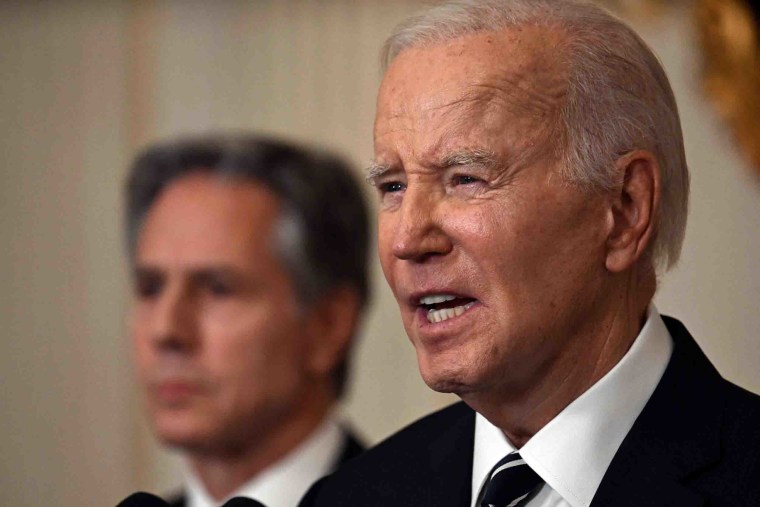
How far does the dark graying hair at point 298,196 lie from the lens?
12.2 ft

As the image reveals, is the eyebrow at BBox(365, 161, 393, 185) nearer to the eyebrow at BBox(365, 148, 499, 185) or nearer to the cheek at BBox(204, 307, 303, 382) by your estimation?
the eyebrow at BBox(365, 148, 499, 185)

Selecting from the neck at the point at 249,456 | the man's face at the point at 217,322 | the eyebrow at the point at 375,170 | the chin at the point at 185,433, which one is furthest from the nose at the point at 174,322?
the eyebrow at the point at 375,170

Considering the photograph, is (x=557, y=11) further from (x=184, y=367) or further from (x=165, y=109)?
(x=165, y=109)

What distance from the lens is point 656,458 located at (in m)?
2.01

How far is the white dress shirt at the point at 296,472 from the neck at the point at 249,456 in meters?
0.02

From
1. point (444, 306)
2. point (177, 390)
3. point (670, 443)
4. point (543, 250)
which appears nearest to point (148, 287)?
point (177, 390)

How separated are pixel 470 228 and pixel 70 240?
3972 millimetres

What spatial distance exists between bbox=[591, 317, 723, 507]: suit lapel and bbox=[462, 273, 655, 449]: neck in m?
0.10

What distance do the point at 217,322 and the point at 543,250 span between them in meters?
1.60

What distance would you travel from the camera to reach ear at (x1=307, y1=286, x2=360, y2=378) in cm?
368

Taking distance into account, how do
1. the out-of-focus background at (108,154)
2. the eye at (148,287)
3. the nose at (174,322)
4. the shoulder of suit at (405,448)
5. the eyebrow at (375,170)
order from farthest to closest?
1. the out-of-focus background at (108,154)
2. the eye at (148,287)
3. the nose at (174,322)
4. the shoulder of suit at (405,448)
5. the eyebrow at (375,170)

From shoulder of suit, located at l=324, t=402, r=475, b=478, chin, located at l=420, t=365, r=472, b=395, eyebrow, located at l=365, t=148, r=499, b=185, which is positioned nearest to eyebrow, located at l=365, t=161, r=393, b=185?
eyebrow, located at l=365, t=148, r=499, b=185

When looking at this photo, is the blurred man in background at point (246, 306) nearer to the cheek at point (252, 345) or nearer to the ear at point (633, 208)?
the cheek at point (252, 345)

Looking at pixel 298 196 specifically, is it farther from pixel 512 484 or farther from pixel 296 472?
pixel 512 484
